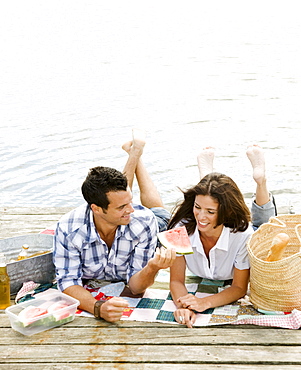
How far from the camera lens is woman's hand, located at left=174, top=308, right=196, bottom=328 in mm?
3796

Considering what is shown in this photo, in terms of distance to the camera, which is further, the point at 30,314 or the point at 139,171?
the point at 139,171

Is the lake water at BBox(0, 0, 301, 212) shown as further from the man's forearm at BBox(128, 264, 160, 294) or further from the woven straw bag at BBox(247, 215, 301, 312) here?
the man's forearm at BBox(128, 264, 160, 294)

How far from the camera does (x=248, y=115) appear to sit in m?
12.2

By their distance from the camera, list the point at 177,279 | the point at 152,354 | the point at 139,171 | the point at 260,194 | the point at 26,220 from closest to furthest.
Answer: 1. the point at 152,354
2. the point at 177,279
3. the point at 260,194
4. the point at 139,171
5. the point at 26,220

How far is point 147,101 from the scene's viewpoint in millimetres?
13133

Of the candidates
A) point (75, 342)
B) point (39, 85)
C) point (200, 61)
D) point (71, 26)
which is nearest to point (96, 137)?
point (39, 85)

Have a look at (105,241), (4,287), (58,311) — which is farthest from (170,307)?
(4,287)

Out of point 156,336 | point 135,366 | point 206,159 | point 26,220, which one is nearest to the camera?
point 135,366

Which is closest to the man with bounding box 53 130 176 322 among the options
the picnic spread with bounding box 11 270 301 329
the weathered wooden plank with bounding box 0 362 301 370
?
the picnic spread with bounding box 11 270 301 329

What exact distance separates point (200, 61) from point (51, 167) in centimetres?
1004

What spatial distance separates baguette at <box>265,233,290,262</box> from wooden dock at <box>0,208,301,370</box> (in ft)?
1.68

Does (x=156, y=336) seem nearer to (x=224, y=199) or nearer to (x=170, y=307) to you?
(x=170, y=307)

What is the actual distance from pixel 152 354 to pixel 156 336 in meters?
0.22

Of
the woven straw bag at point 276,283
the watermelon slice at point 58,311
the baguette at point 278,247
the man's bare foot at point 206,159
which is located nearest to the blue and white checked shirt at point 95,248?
the watermelon slice at point 58,311
